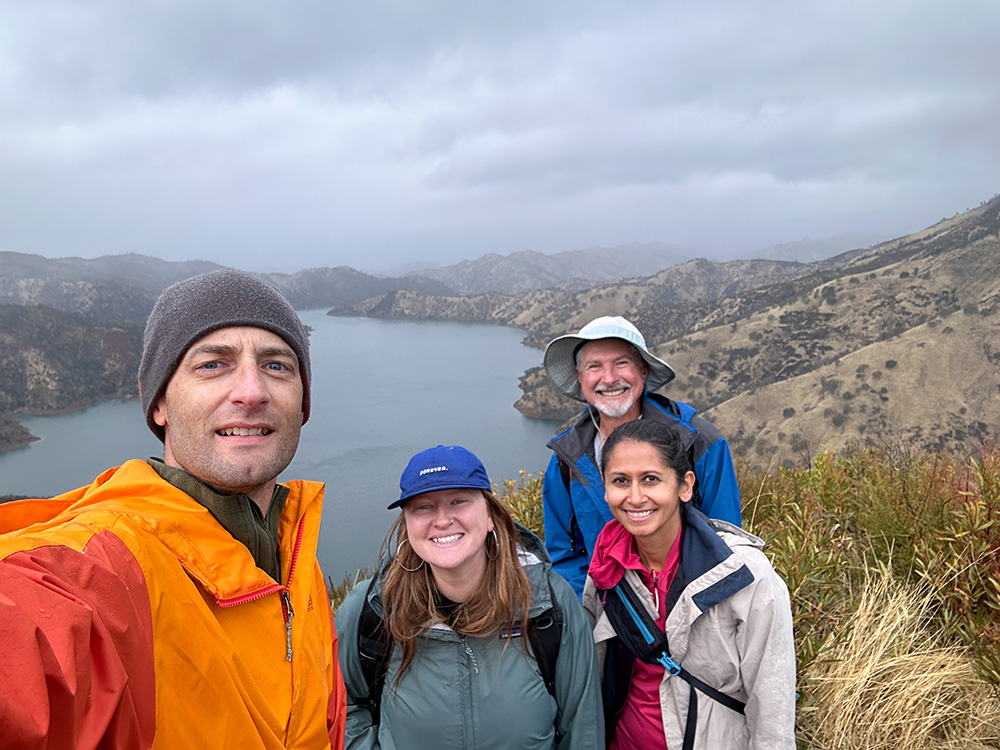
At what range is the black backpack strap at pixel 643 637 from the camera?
1.95 meters

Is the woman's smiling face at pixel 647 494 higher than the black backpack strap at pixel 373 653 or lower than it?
higher

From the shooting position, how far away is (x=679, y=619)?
6.39ft

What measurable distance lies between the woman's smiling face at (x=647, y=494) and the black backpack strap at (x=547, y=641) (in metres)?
0.42

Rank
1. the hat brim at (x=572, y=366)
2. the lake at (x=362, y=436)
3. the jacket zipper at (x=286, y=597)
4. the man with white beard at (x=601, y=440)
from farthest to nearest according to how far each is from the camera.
→ the lake at (x=362, y=436)
the hat brim at (x=572, y=366)
the man with white beard at (x=601, y=440)
the jacket zipper at (x=286, y=597)

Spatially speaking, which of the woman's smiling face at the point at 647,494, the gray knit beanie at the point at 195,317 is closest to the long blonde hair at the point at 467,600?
the woman's smiling face at the point at 647,494

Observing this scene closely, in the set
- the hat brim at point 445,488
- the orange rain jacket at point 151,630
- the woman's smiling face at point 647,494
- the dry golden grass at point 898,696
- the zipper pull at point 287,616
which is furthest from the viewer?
the dry golden grass at point 898,696

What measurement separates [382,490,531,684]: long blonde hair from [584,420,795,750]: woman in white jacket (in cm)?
36

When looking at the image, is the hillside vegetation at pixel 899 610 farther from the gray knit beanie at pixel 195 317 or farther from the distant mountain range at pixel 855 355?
the distant mountain range at pixel 855 355

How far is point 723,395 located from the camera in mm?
47938

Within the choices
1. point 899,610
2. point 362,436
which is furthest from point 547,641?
point 362,436

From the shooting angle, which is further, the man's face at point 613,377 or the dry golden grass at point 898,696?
the man's face at point 613,377

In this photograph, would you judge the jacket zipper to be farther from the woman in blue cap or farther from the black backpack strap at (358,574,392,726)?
→ the black backpack strap at (358,574,392,726)

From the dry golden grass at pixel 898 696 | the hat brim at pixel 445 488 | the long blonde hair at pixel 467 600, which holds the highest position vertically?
the hat brim at pixel 445 488

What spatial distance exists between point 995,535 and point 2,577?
14.7ft
